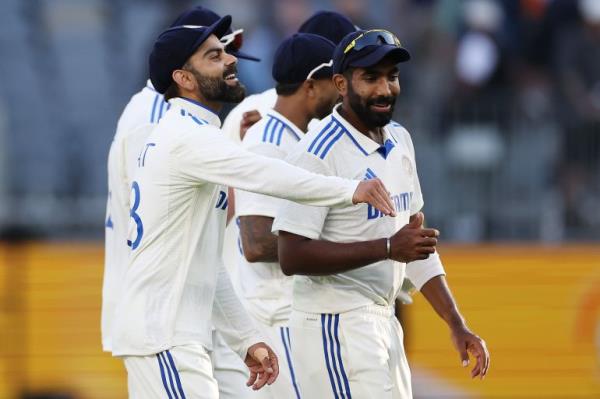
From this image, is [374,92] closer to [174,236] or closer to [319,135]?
[319,135]

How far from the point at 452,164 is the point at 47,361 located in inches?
136

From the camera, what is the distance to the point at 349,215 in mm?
5910

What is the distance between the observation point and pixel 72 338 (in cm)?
1117

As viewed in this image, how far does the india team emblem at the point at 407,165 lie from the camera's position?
20.1 ft

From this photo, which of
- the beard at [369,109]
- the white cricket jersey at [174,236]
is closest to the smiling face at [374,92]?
the beard at [369,109]

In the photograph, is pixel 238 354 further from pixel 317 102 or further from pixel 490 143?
pixel 490 143

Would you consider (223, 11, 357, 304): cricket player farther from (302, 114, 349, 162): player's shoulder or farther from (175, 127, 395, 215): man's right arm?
(175, 127, 395, 215): man's right arm

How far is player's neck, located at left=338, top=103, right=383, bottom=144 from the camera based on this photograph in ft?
19.7

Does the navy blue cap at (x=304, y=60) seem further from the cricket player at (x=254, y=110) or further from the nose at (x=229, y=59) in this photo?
the nose at (x=229, y=59)

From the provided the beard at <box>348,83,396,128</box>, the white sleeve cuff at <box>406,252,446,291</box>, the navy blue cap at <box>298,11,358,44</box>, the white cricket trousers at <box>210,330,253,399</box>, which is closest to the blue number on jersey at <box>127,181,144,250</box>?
the white cricket trousers at <box>210,330,253,399</box>

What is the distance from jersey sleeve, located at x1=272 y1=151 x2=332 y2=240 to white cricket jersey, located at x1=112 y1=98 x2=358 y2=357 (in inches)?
11.9

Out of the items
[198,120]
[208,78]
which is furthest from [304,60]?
[198,120]

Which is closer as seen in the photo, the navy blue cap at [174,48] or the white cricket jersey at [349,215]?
the white cricket jersey at [349,215]

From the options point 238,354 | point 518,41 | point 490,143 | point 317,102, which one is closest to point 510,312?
point 490,143
